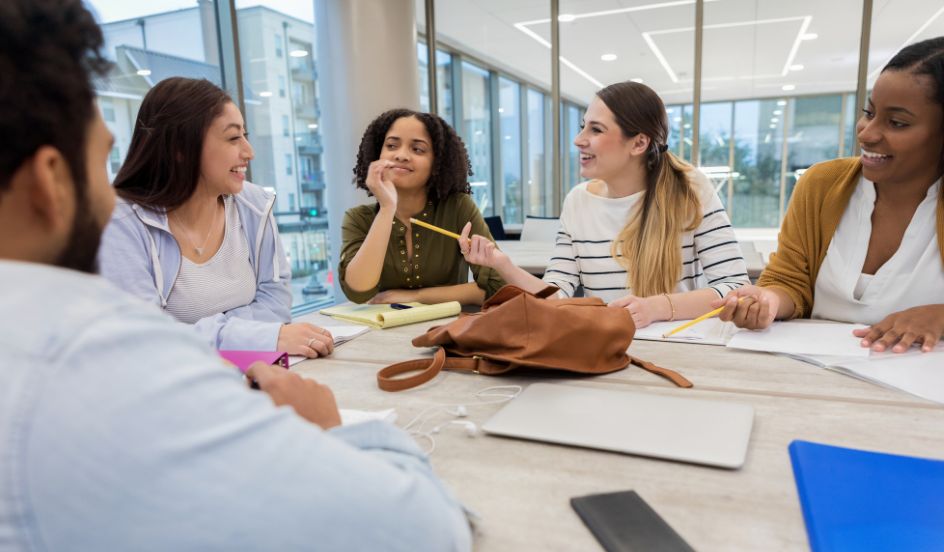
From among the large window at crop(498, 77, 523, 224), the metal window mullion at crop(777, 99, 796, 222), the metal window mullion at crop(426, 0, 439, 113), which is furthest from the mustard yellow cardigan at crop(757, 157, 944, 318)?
the metal window mullion at crop(777, 99, 796, 222)

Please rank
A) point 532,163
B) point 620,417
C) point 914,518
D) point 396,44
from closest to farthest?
point 914,518 < point 620,417 < point 396,44 < point 532,163

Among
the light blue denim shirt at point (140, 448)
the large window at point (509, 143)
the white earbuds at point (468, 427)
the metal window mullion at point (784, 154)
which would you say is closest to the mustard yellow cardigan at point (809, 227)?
the white earbuds at point (468, 427)

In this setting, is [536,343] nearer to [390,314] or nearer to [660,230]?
[390,314]

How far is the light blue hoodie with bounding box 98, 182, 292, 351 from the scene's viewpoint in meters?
1.38

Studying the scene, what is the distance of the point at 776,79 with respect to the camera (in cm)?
819

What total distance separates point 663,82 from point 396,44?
5192mm

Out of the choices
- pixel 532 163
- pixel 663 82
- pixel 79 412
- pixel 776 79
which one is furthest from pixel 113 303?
pixel 776 79

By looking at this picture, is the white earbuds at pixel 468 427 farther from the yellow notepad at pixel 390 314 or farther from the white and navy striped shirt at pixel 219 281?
the white and navy striped shirt at pixel 219 281

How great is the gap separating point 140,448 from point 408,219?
1.96 metres

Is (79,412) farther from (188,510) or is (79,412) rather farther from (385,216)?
(385,216)

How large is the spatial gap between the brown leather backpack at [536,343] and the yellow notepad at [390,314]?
1.42 ft

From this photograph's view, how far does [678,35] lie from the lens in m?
6.20

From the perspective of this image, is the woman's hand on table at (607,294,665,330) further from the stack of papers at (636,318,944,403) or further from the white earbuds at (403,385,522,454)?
the white earbuds at (403,385,522,454)

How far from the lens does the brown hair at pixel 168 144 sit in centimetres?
160
